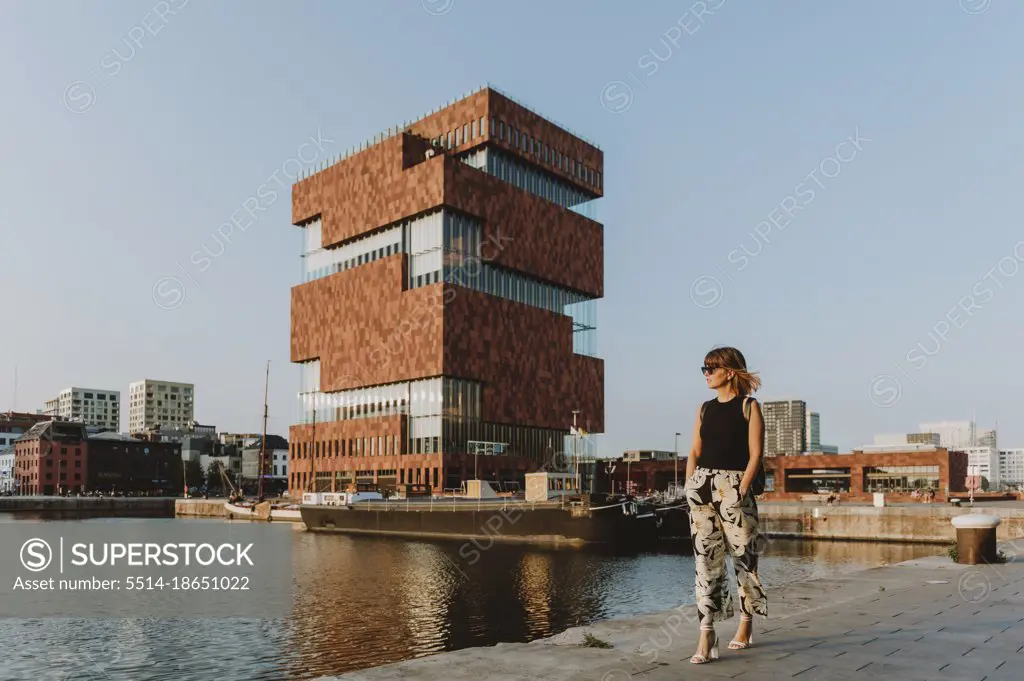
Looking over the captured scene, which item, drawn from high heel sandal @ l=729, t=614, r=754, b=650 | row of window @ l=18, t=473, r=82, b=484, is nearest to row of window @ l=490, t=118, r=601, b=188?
high heel sandal @ l=729, t=614, r=754, b=650

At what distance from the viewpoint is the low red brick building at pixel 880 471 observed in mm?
98250

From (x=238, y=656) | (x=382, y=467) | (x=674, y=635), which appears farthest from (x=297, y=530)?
(x=674, y=635)

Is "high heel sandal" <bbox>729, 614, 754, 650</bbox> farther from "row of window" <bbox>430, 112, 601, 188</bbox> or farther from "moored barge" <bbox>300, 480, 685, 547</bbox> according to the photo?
"row of window" <bbox>430, 112, 601, 188</bbox>

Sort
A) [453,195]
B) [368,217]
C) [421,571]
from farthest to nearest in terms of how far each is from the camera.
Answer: [368,217]
[453,195]
[421,571]

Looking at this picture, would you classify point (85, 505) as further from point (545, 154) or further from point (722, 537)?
point (722, 537)

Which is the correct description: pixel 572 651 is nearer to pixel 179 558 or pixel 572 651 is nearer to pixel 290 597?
pixel 290 597

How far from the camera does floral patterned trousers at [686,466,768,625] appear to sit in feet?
27.8

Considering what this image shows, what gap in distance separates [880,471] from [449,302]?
2270 inches

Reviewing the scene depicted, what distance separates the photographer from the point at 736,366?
8.77 metres

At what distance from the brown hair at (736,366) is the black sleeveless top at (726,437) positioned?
10 cm

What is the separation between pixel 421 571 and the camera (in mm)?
36094

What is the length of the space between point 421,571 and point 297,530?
137ft

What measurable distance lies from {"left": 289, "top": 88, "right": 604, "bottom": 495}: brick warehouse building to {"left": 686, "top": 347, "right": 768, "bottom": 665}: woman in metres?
88.2

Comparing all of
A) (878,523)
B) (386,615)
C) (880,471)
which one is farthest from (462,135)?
(386,615)
